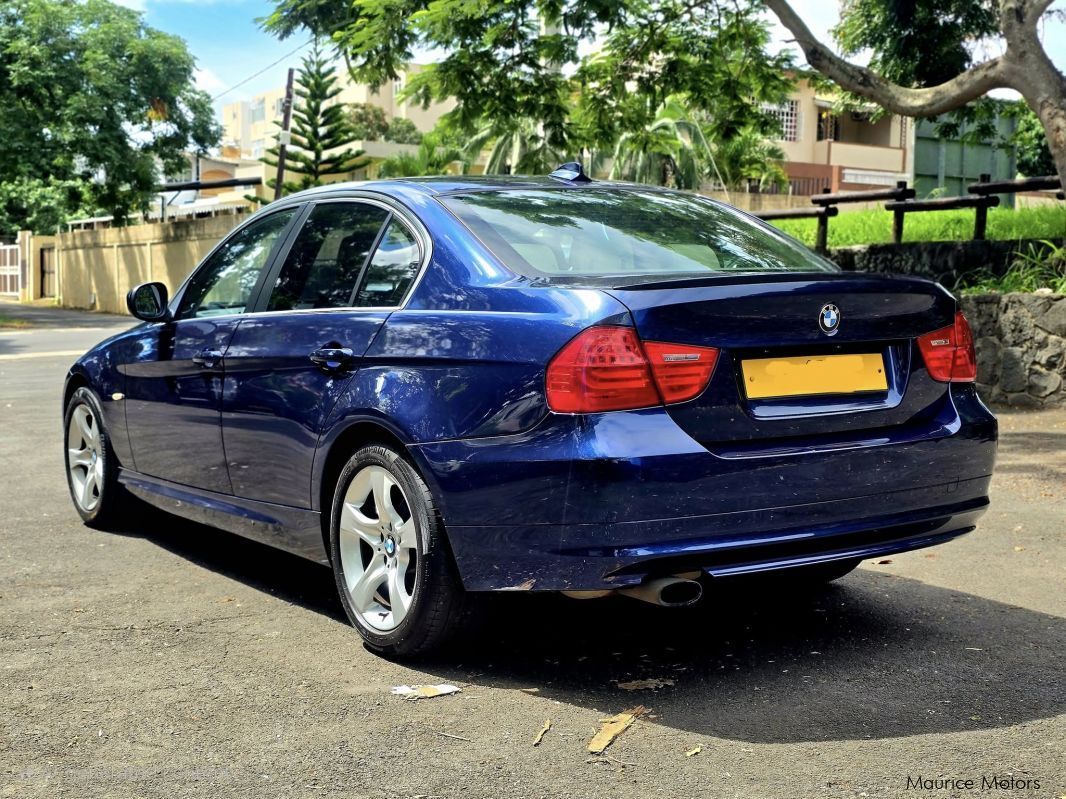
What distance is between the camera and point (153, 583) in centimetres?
545

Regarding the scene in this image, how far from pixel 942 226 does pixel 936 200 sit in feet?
4.75

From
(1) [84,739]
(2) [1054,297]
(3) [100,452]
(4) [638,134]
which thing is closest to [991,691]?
(1) [84,739]

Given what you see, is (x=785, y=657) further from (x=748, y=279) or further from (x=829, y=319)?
(x=748, y=279)

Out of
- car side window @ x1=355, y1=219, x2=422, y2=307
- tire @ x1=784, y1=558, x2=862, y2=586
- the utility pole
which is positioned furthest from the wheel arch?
the utility pole

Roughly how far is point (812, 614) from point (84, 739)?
261 cm

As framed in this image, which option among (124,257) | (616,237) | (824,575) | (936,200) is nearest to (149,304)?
(616,237)

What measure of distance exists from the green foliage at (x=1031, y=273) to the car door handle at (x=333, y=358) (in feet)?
28.6

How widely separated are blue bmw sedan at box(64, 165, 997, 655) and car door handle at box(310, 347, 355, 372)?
16mm

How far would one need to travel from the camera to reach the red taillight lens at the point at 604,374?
362cm

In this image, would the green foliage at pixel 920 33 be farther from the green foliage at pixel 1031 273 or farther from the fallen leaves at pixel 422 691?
the fallen leaves at pixel 422 691

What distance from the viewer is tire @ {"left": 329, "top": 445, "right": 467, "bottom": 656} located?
401cm

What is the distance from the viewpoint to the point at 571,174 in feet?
17.0

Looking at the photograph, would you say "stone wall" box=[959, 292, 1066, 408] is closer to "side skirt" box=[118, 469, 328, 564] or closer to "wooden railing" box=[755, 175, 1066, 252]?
"wooden railing" box=[755, 175, 1066, 252]

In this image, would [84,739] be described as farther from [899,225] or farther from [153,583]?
[899,225]
